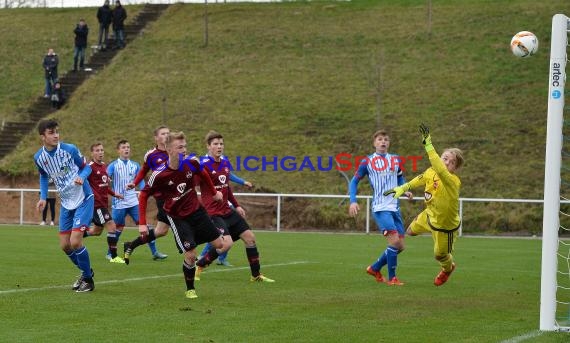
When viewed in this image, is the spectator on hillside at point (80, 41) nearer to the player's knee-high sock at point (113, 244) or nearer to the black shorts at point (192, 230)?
the player's knee-high sock at point (113, 244)

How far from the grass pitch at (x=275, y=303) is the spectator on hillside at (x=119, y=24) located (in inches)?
1176

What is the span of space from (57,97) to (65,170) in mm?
32611

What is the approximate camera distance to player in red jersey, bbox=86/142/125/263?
17859 mm

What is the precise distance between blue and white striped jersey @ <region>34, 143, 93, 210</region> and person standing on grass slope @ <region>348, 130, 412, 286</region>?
12.5 ft

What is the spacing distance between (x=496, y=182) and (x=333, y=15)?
71.2 feet

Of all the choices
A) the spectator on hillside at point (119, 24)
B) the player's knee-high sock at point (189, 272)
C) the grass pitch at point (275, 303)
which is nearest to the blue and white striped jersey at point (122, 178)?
the grass pitch at point (275, 303)

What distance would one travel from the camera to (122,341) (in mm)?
8641

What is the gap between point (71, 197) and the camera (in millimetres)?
12578

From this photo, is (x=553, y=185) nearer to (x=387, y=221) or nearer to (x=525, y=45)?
(x=525, y=45)

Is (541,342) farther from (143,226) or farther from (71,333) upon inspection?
(143,226)

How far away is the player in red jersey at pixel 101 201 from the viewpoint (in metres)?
17.9

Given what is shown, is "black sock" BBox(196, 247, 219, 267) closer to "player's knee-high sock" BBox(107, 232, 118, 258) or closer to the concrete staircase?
"player's knee-high sock" BBox(107, 232, 118, 258)

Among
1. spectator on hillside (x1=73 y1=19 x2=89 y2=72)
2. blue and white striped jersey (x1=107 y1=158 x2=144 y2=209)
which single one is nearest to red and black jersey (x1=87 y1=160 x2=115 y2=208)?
blue and white striped jersey (x1=107 y1=158 x2=144 y2=209)

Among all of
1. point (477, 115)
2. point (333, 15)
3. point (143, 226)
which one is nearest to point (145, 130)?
point (477, 115)
